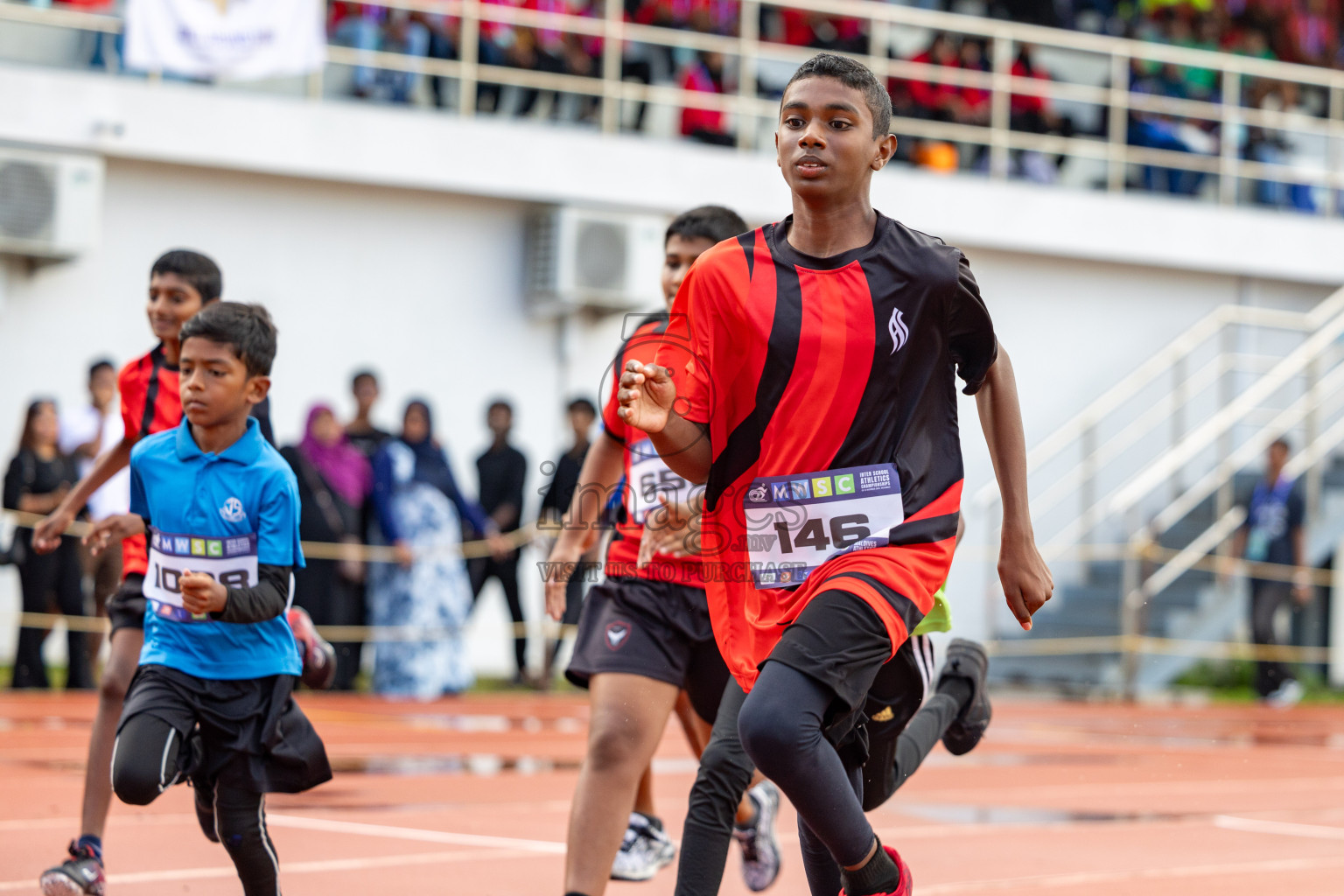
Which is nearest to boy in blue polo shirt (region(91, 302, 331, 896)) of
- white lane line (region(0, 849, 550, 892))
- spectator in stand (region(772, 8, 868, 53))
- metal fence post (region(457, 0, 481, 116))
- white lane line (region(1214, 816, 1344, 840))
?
white lane line (region(0, 849, 550, 892))

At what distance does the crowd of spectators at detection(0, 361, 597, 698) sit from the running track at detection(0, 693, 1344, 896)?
770 millimetres

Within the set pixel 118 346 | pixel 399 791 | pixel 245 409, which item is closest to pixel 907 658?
pixel 245 409

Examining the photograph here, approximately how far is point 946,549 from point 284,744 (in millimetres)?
1807

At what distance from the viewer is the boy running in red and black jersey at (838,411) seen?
12.7 feet

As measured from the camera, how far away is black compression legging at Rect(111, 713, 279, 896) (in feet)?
14.6

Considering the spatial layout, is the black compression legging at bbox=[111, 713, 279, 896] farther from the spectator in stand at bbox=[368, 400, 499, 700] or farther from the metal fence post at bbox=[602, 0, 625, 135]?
the metal fence post at bbox=[602, 0, 625, 135]

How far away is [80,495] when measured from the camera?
5879mm

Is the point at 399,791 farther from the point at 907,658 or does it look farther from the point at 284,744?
the point at 907,658

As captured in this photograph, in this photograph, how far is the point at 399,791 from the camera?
25.6ft

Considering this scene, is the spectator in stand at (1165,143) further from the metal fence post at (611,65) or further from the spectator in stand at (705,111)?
the metal fence post at (611,65)

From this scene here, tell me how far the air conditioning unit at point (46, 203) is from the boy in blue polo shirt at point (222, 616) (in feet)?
31.6

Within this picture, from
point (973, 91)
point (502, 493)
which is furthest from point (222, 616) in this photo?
point (973, 91)

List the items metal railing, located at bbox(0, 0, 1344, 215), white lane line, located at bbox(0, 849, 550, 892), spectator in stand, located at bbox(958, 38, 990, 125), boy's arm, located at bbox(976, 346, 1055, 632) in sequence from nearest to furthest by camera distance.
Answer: boy's arm, located at bbox(976, 346, 1055, 632) → white lane line, located at bbox(0, 849, 550, 892) → metal railing, located at bbox(0, 0, 1344, 215) → spectator in stand, located at bbox(958, 38, 990, 125)

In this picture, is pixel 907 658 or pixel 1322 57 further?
pixel 1322 57
